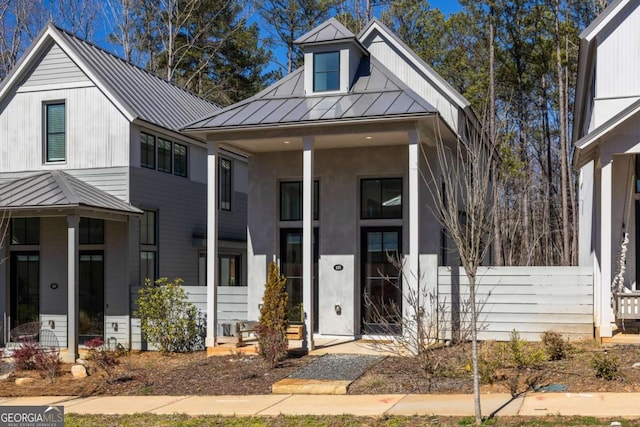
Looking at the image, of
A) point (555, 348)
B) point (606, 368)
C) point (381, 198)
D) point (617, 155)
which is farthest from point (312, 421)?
point (617, 155)

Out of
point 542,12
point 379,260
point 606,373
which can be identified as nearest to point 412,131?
point 379,260

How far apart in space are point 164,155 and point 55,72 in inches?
129

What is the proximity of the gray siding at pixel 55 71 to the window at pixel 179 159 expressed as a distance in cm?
291

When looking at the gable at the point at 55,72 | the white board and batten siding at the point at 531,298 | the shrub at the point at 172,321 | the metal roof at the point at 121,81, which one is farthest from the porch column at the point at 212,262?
the gable at the point at 55,72

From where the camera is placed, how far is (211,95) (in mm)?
34000

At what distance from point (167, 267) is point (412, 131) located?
8239 mm

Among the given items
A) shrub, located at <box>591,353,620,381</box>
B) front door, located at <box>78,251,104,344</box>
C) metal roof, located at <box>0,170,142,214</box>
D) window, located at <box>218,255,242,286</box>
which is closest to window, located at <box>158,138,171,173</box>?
metal roof, located at <box>0,170,142,214</box>

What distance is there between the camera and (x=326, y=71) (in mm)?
15352

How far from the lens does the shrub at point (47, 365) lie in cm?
1359

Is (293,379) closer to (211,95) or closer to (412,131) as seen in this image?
(412,131)

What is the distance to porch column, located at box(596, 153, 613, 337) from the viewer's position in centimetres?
1295

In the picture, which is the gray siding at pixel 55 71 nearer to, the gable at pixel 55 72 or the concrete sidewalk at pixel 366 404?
the gable at pixel 55 72

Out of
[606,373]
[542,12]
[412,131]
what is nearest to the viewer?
[606,373]

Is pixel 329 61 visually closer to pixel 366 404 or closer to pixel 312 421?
pixel 366 404
